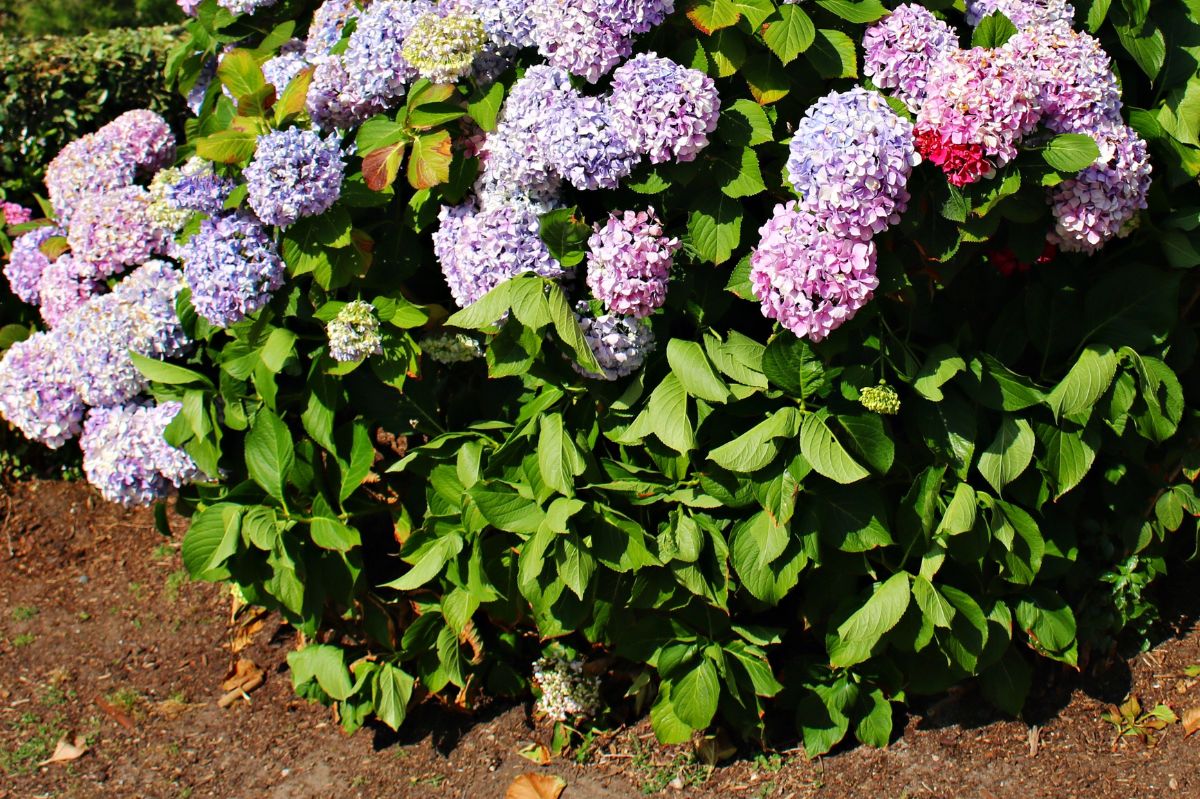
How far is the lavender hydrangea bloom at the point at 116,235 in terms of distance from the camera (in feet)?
12.4

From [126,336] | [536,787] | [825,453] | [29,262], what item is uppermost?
[825,453]

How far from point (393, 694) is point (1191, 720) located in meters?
2.32

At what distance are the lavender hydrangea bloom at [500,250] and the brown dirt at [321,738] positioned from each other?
155 centimetres

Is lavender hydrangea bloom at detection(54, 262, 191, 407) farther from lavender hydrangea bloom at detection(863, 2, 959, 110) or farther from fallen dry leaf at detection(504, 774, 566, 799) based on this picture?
lavender hydrangea bloom at detection(863, 2, 959, 110)

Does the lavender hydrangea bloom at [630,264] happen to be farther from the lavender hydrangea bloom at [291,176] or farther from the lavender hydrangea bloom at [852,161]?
the lavender hydrangea bloom at [291,176]

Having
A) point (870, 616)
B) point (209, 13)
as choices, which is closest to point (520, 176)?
point (870, 616)

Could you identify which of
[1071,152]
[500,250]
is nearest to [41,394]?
[500,250]

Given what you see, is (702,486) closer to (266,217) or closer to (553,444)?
(553,444)

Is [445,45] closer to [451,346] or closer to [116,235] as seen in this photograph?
[451,346]

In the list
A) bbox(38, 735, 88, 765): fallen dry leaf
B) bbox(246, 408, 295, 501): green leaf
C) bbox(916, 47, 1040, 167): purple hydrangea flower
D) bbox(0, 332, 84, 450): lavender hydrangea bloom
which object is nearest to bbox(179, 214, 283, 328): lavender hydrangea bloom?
bbox(246, 408, 295, 501): green leaf

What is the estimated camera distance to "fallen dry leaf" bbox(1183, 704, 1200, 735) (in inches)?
125

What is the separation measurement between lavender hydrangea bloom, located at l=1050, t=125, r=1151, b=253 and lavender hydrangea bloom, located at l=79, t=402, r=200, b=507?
2.58 meters

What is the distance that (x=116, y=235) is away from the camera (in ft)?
12.4

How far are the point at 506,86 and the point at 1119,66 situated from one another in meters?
1.60
